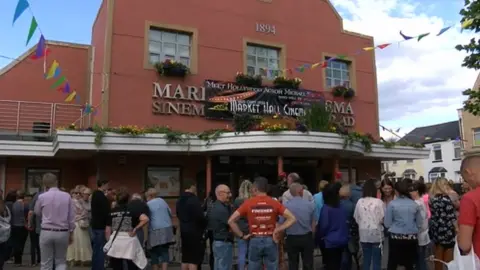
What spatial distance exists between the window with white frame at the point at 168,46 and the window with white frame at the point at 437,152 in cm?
3125

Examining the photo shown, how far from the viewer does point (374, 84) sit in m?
17.2

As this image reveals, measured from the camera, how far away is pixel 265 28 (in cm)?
1513

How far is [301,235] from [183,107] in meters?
7.48

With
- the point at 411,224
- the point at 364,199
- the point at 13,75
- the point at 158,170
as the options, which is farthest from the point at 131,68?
the point at 411,224

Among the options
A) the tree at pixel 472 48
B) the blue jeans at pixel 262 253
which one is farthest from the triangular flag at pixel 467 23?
the blue jeans at pixel 262 253

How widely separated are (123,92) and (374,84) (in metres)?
9.34

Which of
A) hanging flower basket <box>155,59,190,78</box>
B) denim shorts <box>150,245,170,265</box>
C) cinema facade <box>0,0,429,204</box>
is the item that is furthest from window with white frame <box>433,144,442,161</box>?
denim shorts <box>150,245,170,265</box>

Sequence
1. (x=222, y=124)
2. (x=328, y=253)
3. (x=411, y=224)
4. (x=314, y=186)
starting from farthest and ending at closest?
(x=314, y=186) → (x=222, y=124) → (x=328, y=253) → (x=411, y=224)

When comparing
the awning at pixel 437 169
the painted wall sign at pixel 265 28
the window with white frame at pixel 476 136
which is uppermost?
the painted wall sign at pixel 265 28

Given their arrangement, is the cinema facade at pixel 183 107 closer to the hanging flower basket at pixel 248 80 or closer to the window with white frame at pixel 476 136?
the hanging flower basket at pixel 248 80

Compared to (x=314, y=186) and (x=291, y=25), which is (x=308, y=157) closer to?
(x=314, y=186)

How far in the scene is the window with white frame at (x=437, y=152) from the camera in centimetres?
3909

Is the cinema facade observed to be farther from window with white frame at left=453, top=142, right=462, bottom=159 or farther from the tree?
window with white frame at left=453, top=142, right=462, bottom=159

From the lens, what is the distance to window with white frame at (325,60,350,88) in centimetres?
1625
